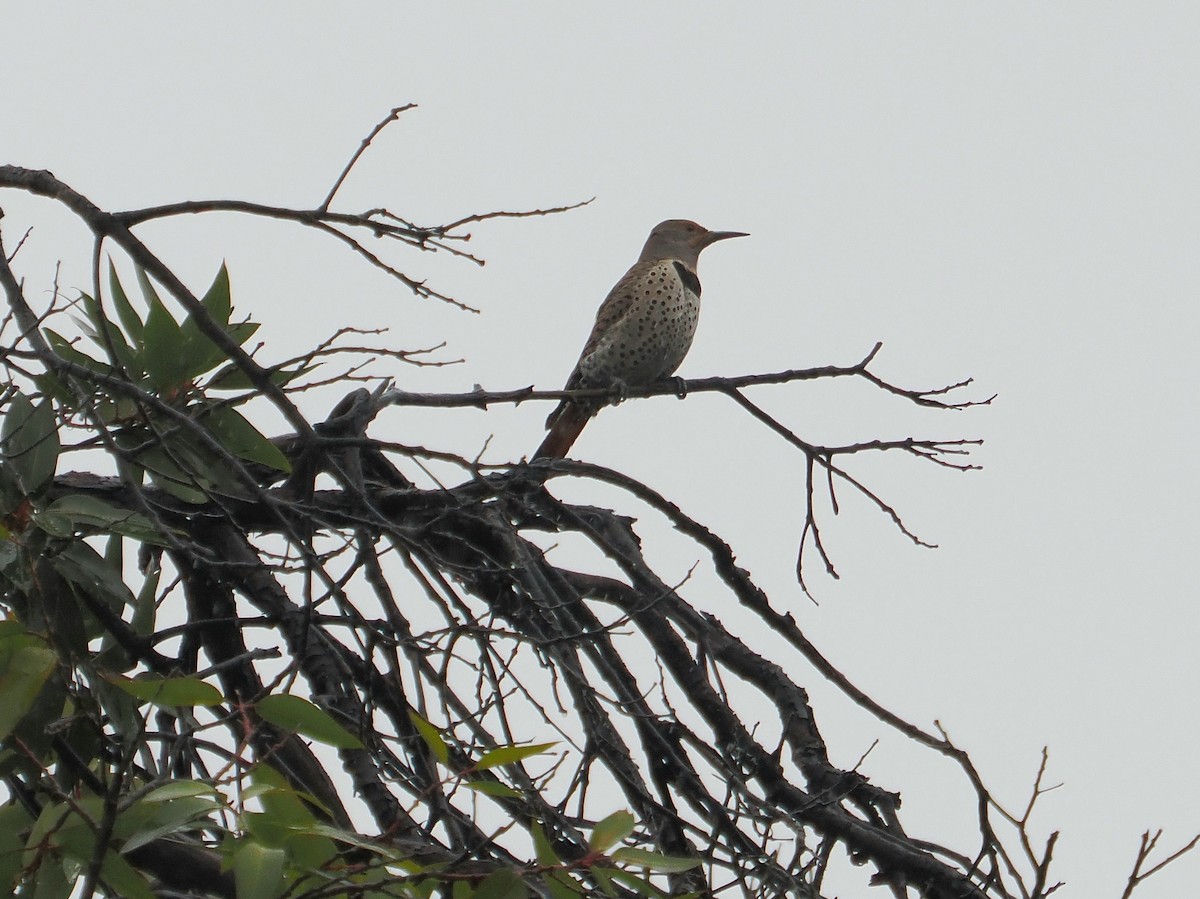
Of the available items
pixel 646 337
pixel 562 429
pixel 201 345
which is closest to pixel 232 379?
pixel 201 345

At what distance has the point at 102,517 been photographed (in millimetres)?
2309

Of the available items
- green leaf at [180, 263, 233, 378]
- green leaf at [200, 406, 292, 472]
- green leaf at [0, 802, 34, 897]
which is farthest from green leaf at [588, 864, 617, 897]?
green leaf at [180, 263, 233, 378]

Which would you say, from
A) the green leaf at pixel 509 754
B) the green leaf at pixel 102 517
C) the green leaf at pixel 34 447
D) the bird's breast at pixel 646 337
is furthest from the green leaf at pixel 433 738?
the bird's breast at pixel 646 337

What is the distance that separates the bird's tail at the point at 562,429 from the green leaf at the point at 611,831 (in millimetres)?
4708

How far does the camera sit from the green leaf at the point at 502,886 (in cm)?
169

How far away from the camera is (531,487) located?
3.11m

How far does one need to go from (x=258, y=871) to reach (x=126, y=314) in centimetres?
136

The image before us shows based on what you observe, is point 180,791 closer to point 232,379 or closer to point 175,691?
point 175,691

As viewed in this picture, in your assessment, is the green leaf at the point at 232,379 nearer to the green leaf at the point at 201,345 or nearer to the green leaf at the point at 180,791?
the green leaf at the point at 201,345

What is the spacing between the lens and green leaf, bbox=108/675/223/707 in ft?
5.66

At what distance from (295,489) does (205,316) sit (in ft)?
1.85

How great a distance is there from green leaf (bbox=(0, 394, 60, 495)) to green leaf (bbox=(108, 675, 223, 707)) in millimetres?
687

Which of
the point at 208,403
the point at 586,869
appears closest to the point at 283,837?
the point at 586,869

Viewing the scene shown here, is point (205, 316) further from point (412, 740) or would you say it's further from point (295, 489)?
point (412, 740)
